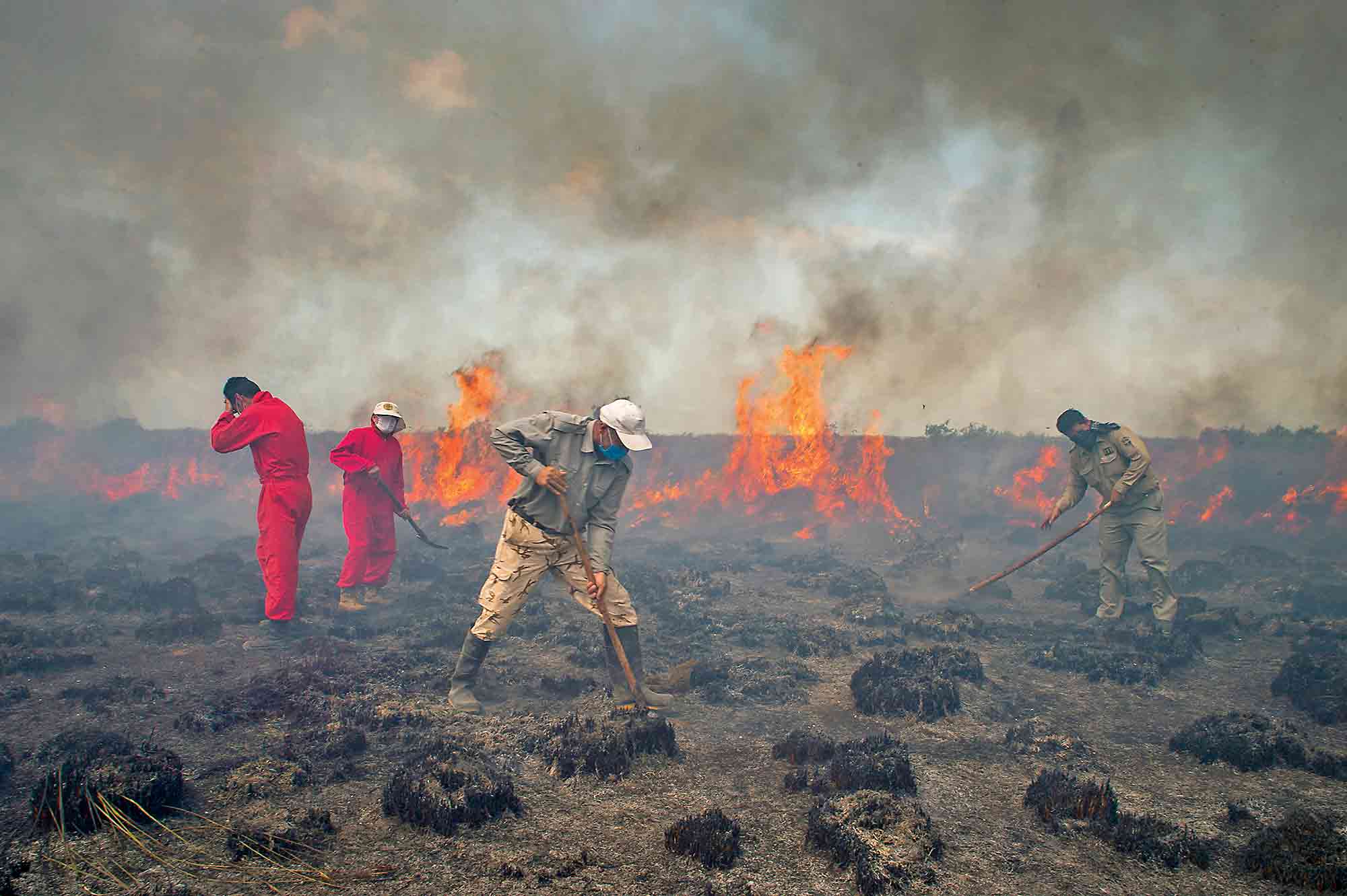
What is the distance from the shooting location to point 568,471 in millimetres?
6621

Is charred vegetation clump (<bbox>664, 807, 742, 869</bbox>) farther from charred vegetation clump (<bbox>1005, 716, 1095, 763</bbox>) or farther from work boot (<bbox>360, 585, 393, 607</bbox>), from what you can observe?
work boot (<bbox>360, 585, 393, 607</bbox>)

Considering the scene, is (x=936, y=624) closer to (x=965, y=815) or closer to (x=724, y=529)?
(x=965, y=815)

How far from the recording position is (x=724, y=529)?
77.4 feet

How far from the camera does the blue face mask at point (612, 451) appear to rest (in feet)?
21.6

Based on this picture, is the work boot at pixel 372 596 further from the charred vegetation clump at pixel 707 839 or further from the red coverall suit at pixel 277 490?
the charred vegetation clump at pixel 707 839

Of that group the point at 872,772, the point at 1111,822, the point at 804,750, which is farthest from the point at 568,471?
the point at 1111,822

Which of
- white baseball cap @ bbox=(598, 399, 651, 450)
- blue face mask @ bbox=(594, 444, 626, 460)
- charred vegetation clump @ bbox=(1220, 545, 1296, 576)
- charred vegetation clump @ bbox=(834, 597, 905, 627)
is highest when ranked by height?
white baseball cap @ bbox=(598, 399, 651, 450)

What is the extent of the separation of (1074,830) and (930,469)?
22.5 metres

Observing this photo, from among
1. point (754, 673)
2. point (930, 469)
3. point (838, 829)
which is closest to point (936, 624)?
point (754, 673)

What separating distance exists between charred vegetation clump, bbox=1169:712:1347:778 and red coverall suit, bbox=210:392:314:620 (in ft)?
31.2

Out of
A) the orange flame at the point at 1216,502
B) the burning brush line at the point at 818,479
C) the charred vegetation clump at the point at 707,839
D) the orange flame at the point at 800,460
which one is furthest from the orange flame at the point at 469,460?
the orange flame at the point at 1216,502

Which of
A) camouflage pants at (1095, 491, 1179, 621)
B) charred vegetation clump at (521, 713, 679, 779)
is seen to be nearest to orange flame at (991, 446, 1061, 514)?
camouflage pants at (1095, 491, 1179, 621)

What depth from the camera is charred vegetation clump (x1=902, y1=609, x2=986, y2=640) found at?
1040cm

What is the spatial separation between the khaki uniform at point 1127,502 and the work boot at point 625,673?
7.44 metres
